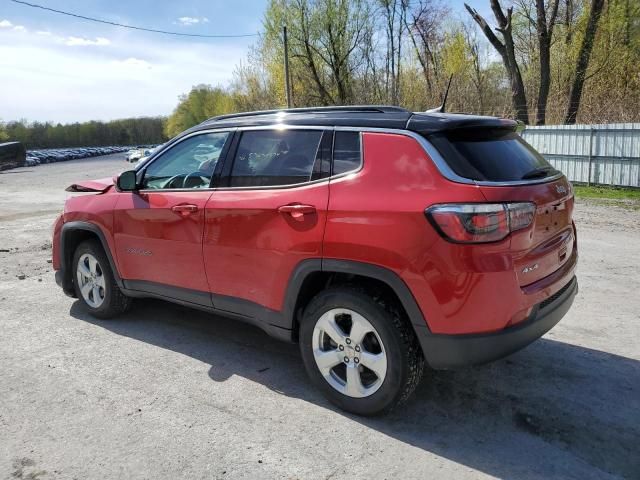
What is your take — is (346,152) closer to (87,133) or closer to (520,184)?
(520,184)

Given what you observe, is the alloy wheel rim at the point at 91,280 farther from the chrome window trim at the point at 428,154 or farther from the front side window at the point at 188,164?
the chrome window trim at the point at 428,154

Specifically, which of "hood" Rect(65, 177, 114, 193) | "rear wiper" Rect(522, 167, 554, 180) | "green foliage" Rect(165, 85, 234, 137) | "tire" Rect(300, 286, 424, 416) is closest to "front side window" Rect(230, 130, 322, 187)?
"tire" Rect(300, 286, 424, 416)

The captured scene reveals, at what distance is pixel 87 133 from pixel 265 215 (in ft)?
447

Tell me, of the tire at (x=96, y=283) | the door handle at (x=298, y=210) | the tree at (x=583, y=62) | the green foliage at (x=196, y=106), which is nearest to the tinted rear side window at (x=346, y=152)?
the door handle at (x=298, y=210)

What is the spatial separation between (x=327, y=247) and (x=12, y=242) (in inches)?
322

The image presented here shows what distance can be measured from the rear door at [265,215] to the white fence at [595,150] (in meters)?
13.4

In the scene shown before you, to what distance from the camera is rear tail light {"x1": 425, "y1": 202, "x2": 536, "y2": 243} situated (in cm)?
268

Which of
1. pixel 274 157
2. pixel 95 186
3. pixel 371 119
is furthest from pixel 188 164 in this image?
pixel 371 119

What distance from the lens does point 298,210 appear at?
10.7ft

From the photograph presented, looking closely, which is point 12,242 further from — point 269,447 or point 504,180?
point 504,180

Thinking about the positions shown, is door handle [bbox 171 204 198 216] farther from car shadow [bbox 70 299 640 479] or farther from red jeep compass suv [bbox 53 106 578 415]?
car shadow [bbox 70 299 640 479]

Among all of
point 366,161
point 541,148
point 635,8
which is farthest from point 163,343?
point 635,8

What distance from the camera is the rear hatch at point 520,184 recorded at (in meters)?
2.79

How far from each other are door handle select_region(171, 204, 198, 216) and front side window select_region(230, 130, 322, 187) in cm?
36
